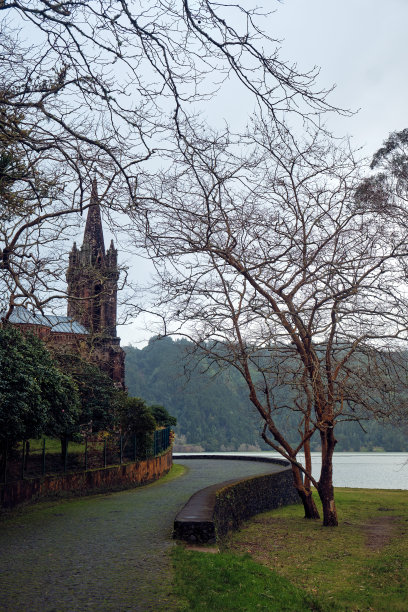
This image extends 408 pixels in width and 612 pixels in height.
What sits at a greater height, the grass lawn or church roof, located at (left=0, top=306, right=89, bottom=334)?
church roof, located at (left=0, top=306, right=89, bottom=334)

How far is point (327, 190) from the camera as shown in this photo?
1464cm

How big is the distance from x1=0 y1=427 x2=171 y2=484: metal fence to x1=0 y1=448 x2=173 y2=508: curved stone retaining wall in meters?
0.26

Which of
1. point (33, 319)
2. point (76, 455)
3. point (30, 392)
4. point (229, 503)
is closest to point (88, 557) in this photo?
point (30, 392)

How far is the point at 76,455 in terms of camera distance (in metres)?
18.6

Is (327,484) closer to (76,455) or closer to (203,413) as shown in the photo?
(76,455)

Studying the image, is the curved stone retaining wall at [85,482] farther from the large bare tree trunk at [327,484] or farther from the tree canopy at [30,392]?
the large bare tree trunk at [327,484]

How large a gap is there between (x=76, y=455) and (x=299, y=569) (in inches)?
401

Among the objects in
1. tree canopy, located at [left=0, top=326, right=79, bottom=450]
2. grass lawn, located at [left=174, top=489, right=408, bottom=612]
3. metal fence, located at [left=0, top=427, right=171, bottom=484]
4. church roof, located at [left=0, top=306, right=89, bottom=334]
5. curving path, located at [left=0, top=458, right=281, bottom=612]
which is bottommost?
grass lawn, located at [left=174, top=489, right=408, bottom=612]

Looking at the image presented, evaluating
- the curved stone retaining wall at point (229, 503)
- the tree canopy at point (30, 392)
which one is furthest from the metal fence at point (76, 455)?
the curved stone retaining wall at point (229, 503)

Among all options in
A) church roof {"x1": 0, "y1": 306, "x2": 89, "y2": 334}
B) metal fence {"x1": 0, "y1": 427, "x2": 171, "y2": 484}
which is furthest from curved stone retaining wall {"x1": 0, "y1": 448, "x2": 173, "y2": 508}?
church roof {"x1": 0, "y1": 306, "x2": 89, "y2": 334}

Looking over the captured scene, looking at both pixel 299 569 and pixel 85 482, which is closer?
pixel 299 569

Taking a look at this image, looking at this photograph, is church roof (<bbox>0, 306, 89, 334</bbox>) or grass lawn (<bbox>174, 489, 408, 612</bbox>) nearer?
grass lawn (<bbox>174, 489, 408, 612</bbox>)

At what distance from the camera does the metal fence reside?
14.8m

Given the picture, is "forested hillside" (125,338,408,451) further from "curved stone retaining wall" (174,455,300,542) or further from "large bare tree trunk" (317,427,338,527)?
"large bare tree trunk" (317,427,338,527)
